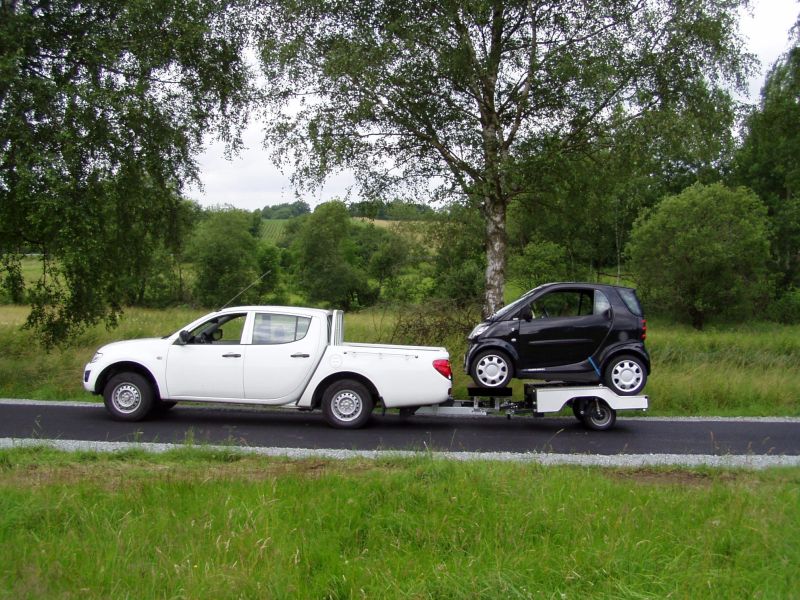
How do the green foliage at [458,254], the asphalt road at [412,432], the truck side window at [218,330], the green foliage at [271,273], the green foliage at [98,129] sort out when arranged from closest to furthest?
the asphalt road at [412,432]
the truck side window at [218,330]
the green foliage at [98,129]
the green foliage at [458,254]
the green foliage at [271,273]

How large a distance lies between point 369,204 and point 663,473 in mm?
9666

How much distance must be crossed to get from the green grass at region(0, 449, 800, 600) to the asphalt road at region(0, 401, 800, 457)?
2407 millimetres

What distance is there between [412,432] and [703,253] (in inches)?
1592

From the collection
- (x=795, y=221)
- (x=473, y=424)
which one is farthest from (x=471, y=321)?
(x=795, y=221)

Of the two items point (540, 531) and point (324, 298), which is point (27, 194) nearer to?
point (540, 531)

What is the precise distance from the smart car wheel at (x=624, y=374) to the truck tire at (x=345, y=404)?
3.49m

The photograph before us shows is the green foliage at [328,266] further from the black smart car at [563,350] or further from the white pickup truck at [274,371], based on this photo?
the black smart car at [563,350]

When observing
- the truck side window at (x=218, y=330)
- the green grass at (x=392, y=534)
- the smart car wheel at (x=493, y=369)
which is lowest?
the green grass at (x=392, y=534)

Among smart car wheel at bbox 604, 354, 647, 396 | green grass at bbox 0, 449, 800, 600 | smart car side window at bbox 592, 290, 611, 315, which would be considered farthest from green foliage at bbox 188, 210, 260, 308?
green grass at bbox 0, 449, 800, 600

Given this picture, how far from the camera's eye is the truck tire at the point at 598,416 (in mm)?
10859

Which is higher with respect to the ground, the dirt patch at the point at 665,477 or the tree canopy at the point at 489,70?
the tree canopy at the point at 489,70

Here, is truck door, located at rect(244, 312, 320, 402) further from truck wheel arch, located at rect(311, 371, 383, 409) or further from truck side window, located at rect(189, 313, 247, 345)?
truck side window, located at rect(189, 313, 247, 345)

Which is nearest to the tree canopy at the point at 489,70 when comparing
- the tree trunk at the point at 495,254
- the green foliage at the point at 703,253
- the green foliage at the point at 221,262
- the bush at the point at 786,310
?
the tree trunk at the point at 495,254

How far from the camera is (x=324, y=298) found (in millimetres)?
46031
